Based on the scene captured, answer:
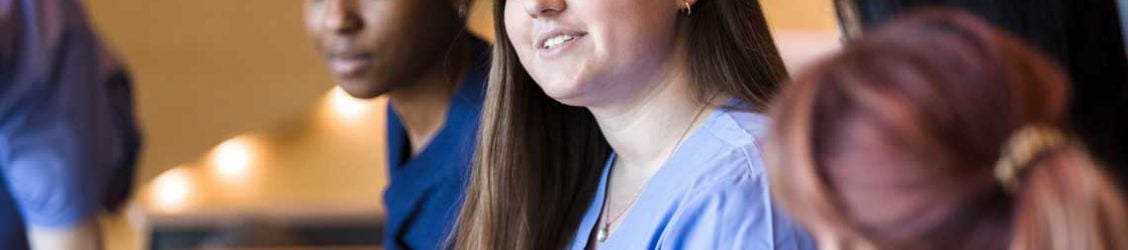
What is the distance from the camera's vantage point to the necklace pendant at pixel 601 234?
47.1 inches

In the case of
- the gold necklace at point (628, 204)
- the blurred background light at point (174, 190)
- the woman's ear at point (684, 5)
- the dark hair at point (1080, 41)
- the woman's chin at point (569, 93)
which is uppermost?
the dark hair at point (1080, 41)

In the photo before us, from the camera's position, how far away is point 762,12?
1166 millimetres

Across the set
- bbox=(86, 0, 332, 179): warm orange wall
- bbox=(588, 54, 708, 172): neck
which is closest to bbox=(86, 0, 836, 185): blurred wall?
bbox=(86, 0, 332, 179): warm orange wall

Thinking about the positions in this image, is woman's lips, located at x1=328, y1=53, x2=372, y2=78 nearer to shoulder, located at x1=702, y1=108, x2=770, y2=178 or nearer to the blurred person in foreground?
the blurred person in foreground

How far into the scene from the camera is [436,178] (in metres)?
1.53

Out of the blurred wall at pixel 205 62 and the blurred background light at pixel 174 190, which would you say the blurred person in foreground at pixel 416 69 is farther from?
the blurred background light at pixel 174 190

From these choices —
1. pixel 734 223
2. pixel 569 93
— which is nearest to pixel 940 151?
pixel 734 223

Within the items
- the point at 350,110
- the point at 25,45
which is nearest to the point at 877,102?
the point at 25,45

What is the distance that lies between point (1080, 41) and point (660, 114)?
38 cm

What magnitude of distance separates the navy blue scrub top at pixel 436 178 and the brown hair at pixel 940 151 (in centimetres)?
86

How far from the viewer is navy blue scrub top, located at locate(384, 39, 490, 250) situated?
1.50 m

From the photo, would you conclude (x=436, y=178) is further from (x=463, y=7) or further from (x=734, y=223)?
(x=734, y=223)

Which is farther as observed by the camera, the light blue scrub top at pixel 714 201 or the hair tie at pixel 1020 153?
the light blue scrub top at pixel 714 201

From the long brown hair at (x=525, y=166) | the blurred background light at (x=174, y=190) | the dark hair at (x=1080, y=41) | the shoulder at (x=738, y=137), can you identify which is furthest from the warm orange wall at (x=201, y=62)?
the dark hair at (x=1080, y=41)
